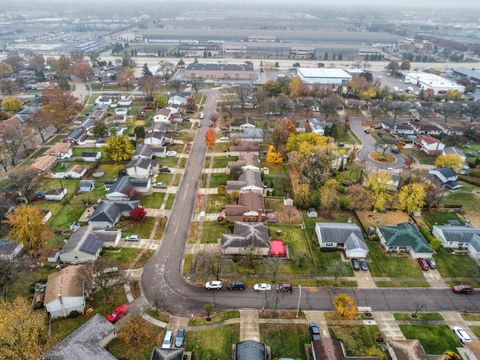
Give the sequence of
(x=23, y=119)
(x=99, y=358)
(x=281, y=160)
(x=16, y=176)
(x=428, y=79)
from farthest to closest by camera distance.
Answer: (x=428, y=79) → (x=23, y=119) → (x=281, y=160) → (x=16, y=176) → (x=99, y=358)

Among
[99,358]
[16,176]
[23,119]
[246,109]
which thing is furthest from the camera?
[246,109]

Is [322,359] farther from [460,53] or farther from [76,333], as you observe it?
[460,53]

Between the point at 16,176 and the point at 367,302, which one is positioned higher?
the point at 16,176

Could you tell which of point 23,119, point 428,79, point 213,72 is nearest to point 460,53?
point 428,79

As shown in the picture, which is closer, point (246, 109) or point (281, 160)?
point (281, 160)

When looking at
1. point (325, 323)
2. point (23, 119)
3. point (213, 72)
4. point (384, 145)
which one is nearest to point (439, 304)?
point (325, 323)

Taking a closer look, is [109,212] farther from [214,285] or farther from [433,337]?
[433,337]

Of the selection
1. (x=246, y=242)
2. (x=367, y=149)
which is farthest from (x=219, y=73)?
(x=246, y=242)

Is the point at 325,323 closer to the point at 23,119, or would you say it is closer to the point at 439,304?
the point at 439,304
